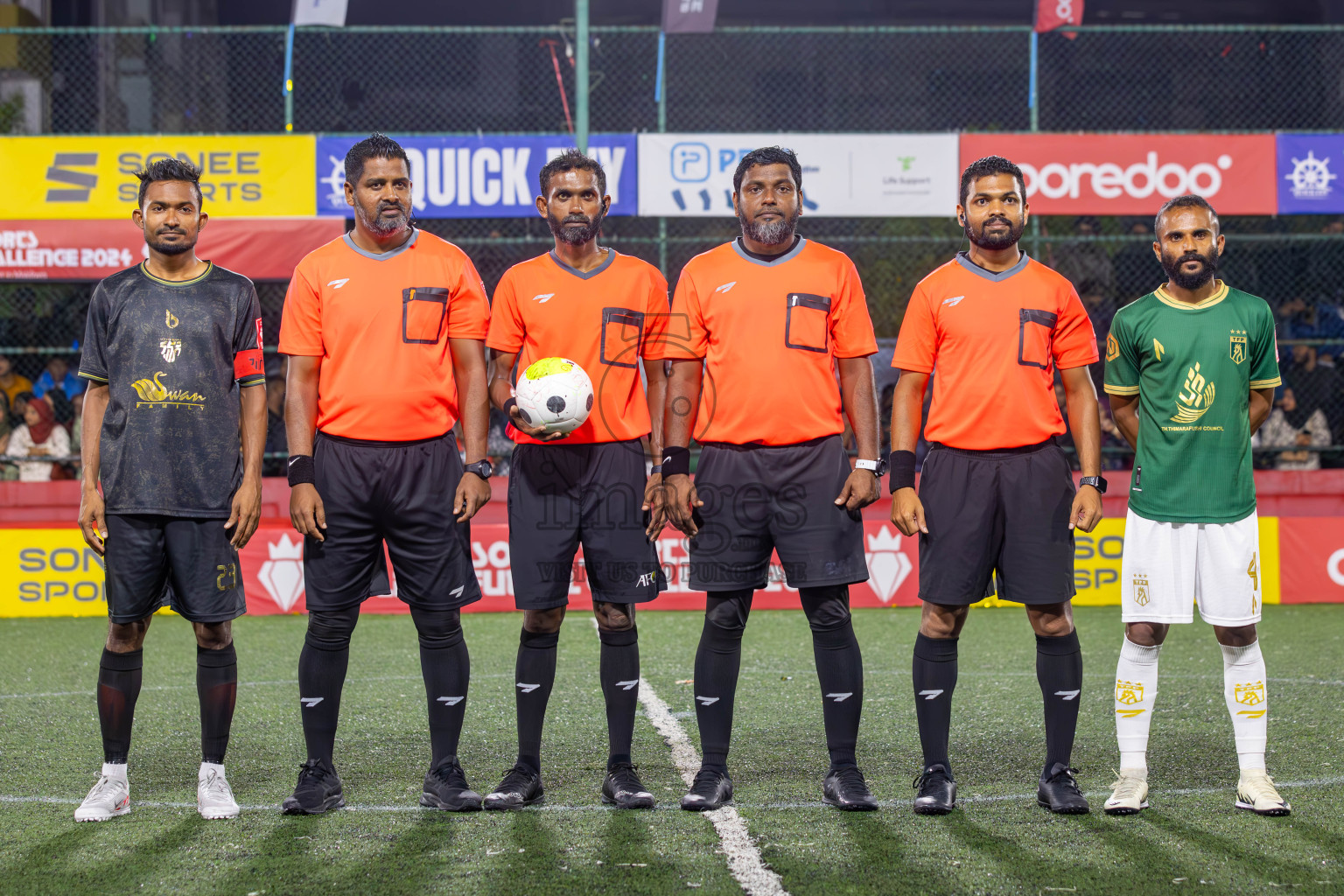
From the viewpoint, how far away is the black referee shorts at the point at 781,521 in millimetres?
4336

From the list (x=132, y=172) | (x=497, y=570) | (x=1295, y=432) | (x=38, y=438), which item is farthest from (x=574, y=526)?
(x=1295, y=432)

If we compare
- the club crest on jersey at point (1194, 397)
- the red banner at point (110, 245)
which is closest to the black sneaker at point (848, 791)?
the club crest on jersey at point (1194, 397)

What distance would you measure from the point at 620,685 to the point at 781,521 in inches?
32.8

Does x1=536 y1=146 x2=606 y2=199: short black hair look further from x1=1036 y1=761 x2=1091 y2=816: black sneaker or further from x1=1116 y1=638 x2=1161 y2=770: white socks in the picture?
x1=1036 y1=761 x2=1091 y2=816: black sneaker

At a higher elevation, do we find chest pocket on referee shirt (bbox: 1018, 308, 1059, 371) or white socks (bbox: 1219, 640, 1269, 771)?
chest pocket on referee shirt (bbox: 1018, 308, 1059, 371)

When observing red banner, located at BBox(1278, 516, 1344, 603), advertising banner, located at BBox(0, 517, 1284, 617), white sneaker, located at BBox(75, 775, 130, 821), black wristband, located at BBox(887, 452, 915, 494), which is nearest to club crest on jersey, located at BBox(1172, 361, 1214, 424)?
black wristband, located at BBox(887, 452, 915, 494)

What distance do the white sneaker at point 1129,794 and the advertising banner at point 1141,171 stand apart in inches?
311

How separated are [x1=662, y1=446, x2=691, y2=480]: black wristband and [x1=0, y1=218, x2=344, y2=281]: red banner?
763 cm

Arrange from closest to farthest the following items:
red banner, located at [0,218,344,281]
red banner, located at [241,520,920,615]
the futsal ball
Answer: the futsal ball, red banner, located at [241,520,920,615], red banner, located at [0,218,344,281]

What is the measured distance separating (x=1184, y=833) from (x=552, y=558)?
2245 mm

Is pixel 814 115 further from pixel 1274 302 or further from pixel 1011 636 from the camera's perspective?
pixel 1011 636

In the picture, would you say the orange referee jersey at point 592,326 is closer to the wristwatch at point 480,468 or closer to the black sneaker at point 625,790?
the wristwatch at point 480,468

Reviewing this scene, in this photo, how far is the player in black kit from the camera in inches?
170

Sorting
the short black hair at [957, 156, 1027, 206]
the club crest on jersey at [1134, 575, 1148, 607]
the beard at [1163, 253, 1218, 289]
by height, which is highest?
the short black hair at [957, 156, 1027, 206]
